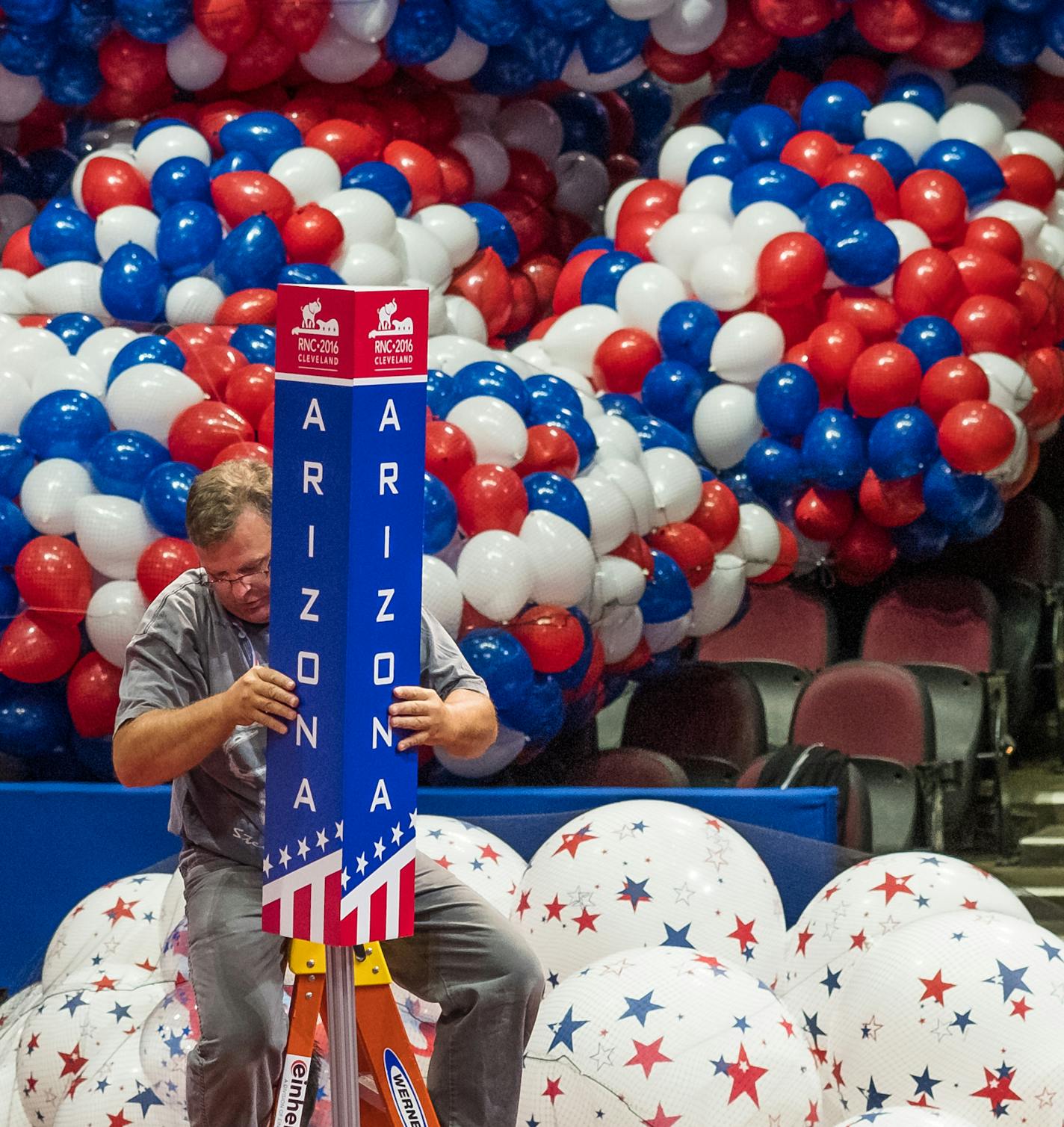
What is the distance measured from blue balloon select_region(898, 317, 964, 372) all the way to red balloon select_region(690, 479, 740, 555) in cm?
59

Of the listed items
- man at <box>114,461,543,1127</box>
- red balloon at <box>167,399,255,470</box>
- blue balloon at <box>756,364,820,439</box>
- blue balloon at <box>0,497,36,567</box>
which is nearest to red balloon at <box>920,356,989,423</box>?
blue balloon at <box>756,364,820,439</box>

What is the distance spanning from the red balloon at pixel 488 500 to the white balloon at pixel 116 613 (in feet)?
2.22

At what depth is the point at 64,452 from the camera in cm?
363

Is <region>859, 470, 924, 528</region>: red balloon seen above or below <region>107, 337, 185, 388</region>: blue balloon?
below

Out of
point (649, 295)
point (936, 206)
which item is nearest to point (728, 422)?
point (649, 295)

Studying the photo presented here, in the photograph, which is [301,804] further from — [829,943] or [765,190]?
[765,190]

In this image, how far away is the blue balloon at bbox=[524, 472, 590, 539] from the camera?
3734mm

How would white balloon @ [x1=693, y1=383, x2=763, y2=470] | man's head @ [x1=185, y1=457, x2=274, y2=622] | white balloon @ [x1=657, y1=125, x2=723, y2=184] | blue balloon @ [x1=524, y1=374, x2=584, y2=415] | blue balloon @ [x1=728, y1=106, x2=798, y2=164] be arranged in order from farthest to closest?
white balloon @ [x1=657, y1=125, x2=723, y2=184]
blue balloon @ [x1=728, y1=106, x2=798, y2=164]
white balloon @ [x1=693, y1=383, x2=763, y2=470]
blue balloon @ [x1=524, y1=374, x2=584, y2=415]
man's head @ [x1=185, y1=457, x2=274, y2=622]

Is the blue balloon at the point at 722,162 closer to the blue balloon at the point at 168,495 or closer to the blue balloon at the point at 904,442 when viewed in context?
the blue balloon at the point at 904,442

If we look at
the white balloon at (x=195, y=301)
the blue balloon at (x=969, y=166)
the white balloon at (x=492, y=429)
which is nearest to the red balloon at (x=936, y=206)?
the blue balloon at (x=969, y=166)

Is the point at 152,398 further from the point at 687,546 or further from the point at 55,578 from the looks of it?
the point at 687,546

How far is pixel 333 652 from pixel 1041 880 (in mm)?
3104

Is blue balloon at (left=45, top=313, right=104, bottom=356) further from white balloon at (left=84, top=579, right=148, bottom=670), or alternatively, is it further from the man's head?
the man's head

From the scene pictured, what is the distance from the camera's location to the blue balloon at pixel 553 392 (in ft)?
13.0
